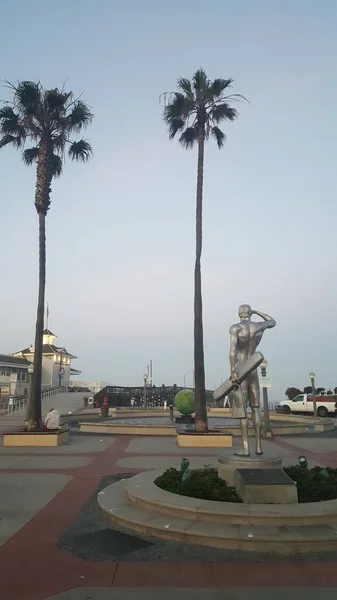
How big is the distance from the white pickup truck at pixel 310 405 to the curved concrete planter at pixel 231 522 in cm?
2758

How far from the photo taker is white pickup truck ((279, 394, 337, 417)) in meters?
31.8

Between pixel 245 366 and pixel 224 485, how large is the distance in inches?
84.0

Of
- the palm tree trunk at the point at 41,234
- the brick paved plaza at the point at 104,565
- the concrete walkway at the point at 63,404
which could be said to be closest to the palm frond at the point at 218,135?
the palm tree trunk at the point at 41,234

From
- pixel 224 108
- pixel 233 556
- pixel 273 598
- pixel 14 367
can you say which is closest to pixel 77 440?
pixel 233 556

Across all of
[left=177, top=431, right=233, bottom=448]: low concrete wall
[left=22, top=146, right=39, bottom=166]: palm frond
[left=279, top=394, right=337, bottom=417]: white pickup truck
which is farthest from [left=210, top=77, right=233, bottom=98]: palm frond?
[left=279, top=394, right=337, bottom=417]: white pickup truck

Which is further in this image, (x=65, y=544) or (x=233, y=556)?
(x=65, y=544)

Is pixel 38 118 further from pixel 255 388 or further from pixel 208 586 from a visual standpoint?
pixel 208 586

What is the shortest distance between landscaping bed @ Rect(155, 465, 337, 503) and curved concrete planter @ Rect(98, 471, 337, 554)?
32 cm

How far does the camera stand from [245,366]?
8.09 metres

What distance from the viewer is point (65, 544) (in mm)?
5480

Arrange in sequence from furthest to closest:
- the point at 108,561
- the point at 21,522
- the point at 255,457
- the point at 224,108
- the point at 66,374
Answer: the point at 66,374 < the point at 224,108 < the point at 255,457 < the point at 21,522 < the point at 108,561

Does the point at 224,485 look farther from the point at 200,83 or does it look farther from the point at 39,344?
the point at 200,83

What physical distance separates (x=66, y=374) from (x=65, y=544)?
57.8 metres

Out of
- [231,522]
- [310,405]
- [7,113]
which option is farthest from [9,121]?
[310,405]
